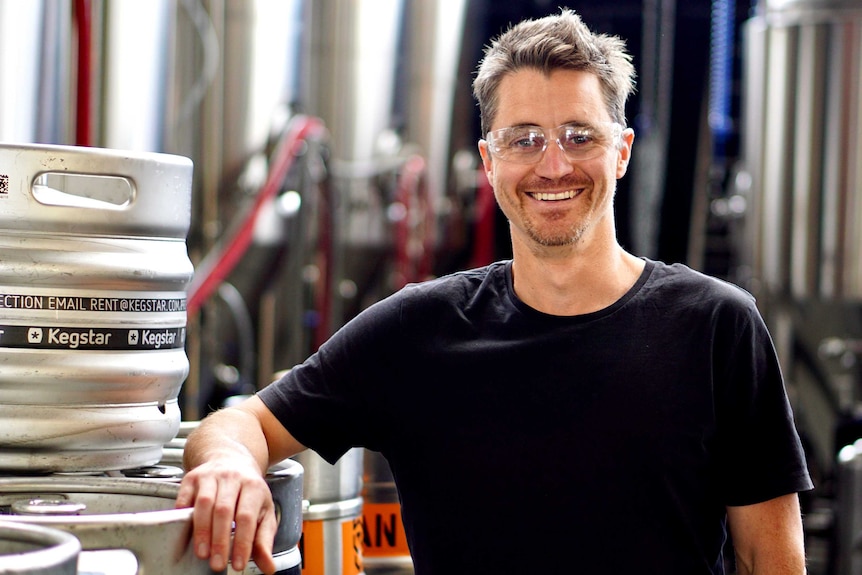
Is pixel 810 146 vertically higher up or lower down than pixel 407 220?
higher up

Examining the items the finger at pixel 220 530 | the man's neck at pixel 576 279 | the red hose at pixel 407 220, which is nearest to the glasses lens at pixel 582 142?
the man's neck at pixel 576 279

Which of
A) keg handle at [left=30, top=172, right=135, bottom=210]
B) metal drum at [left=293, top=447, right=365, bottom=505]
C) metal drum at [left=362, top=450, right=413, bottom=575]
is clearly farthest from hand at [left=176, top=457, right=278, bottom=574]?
metal drum at [left=362, top=450, right=413, bottom=575]

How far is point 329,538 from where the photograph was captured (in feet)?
5.94

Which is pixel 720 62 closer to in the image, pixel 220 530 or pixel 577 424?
pixel 577 424

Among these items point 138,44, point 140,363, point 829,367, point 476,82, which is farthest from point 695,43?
point 140,363

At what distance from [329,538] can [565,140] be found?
682mm

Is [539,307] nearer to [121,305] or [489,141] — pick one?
[489,141]

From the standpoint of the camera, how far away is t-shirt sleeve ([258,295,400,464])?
1.76 meters

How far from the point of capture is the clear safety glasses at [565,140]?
67.6 inches

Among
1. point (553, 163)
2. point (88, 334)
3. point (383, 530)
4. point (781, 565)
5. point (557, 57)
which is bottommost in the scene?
point (383, 530)

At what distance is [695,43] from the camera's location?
251 inches

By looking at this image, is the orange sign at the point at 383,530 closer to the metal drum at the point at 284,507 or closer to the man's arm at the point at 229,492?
the man's arm at the point at 229,492

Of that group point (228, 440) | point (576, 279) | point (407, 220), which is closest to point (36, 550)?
point (228, 440)

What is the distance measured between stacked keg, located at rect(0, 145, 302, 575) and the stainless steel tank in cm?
335
